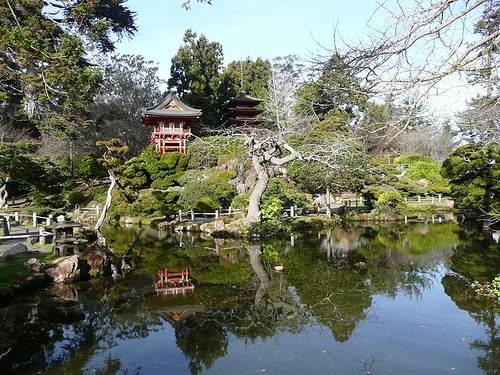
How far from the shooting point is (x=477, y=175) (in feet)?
61.0

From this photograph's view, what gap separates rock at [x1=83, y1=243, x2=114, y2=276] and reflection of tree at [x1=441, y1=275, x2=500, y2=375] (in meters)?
8.06

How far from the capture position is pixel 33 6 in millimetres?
13125

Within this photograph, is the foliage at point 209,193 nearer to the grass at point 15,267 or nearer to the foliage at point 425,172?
the grass at point 15,267

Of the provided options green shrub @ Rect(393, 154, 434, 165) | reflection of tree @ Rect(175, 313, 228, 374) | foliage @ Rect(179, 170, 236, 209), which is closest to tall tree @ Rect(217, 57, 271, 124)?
green shrub @ Rect(393, 154, 434, 165)

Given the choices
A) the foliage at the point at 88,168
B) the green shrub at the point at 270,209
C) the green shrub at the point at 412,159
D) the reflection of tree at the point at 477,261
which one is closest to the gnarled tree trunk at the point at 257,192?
the green shrub at the point at 270,209

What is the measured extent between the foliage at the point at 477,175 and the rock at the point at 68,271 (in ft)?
49.3

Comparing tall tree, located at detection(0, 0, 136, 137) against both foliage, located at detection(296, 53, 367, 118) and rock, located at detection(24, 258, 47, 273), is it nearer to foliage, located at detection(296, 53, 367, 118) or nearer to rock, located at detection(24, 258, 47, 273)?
rock, located at detection(24, 258, 47, 273)

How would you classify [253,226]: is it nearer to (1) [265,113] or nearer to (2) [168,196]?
(2) [168,196]

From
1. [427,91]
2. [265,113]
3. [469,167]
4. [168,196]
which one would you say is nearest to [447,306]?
[427,91]

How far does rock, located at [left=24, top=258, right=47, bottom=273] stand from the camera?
9.81 m

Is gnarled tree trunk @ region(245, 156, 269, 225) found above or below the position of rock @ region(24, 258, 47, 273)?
above

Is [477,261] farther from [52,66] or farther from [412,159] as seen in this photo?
[412,159]

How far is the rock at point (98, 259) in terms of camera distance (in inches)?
424

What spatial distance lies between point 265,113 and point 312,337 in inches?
1212
